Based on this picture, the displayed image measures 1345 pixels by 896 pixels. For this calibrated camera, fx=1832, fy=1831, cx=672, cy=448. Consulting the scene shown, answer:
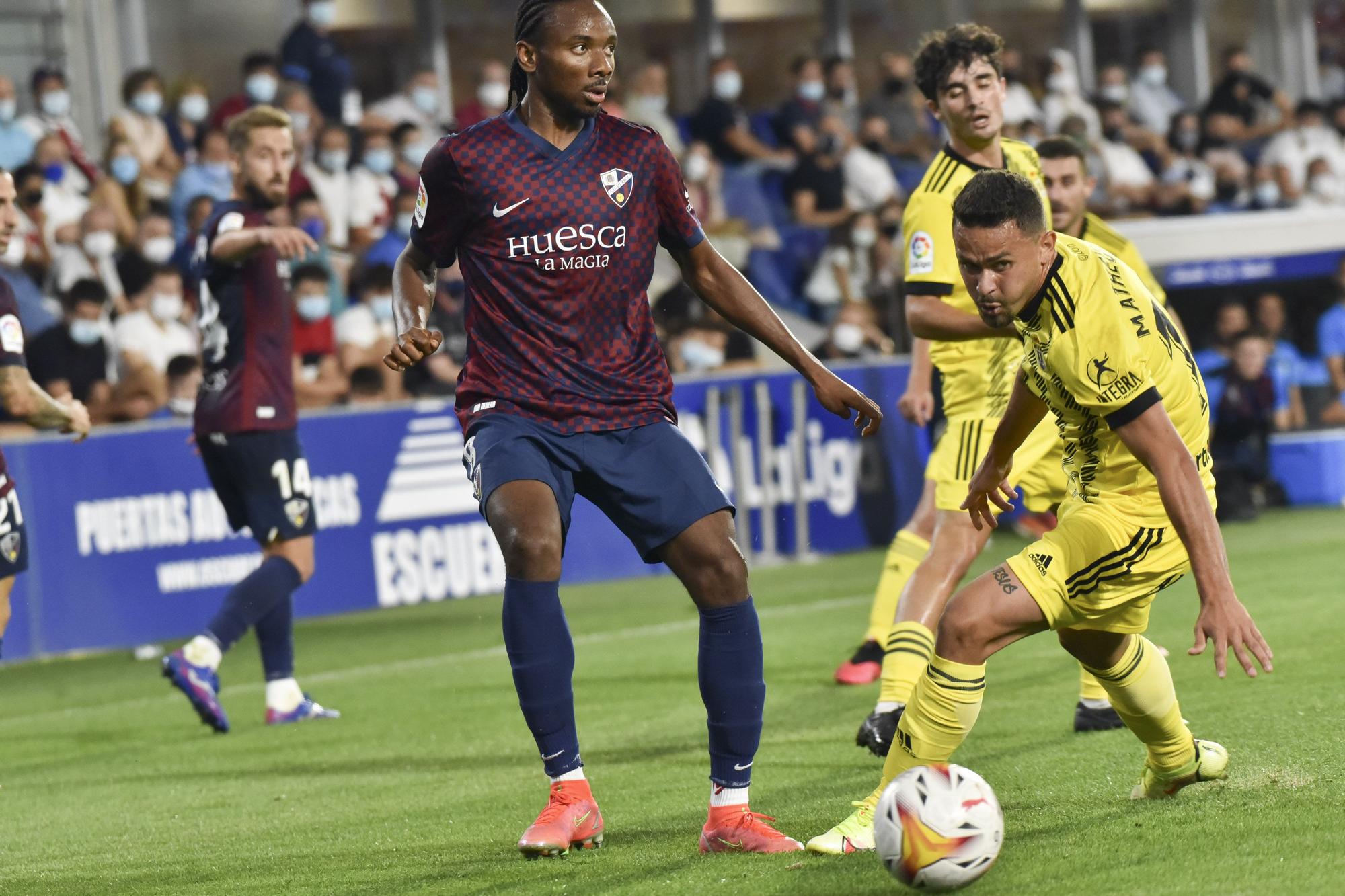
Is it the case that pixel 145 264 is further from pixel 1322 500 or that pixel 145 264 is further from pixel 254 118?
pixel 1322 500

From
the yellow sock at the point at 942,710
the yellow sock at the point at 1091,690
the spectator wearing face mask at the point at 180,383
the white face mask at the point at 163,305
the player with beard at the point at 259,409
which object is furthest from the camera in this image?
the white face mask at the point at 163,305

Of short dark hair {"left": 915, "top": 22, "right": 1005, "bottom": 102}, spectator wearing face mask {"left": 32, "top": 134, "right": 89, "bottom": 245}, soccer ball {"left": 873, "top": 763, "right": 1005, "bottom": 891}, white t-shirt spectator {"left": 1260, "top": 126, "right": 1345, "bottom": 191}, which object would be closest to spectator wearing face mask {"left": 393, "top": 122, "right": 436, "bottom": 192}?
spectator wearing face mask {"left": 32, "top": 134, "right": 89, "bottom": 245}

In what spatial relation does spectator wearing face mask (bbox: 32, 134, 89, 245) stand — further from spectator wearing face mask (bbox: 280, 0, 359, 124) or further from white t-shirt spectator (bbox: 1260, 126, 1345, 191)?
white t-shirt spectator (bbox: 1260, 126, 1345, 191)

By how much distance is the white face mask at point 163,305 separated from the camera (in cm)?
1348

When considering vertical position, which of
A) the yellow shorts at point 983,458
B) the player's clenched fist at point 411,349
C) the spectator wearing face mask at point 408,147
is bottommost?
the yellow shorts at point 983,458

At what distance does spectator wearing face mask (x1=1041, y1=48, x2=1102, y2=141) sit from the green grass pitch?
10559 mm

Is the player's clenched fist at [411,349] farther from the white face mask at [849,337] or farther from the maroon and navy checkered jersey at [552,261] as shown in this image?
the white face mask at [849,337]

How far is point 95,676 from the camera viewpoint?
34.9 ft

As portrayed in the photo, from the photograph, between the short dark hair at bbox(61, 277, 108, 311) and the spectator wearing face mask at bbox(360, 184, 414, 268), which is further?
the spectator wearing face mask at bbox(360, 184, 414, 268)

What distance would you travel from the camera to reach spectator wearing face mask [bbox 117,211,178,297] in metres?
13.7

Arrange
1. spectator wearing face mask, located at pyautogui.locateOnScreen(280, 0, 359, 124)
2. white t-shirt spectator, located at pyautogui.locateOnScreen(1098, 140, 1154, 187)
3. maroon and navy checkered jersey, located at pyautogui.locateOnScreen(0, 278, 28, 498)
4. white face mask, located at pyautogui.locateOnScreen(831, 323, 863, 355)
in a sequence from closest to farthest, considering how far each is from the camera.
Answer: maroon and navy checkered jersey, located at pyautogui.locateOnScreen(0, 278, 28, 498), white face mask, located at pyautogui.locateOnScreen(831, 323, 863, 355), spectator wearing face mask, located at pyautogui.locateOnScreen(280, 0, 359, 124), white t-shirt spectator, located at pyautogui.locateOnScreen(1098, 140, 1154, 187)

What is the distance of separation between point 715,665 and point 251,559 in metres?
7.43

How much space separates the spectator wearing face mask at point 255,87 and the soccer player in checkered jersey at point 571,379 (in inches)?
435

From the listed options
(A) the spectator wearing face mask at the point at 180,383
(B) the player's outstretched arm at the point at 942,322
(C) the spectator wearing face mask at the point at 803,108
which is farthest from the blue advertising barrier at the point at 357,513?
(B) the player's outstretched arm at the point at 942,322
